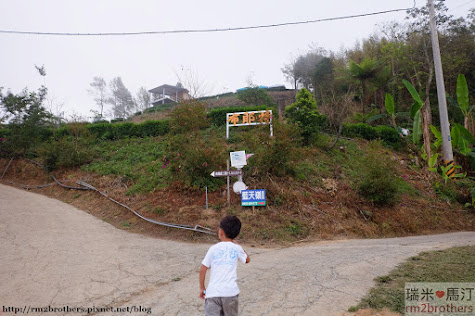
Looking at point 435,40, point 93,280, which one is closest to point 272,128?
point 93,280

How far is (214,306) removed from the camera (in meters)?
2.53

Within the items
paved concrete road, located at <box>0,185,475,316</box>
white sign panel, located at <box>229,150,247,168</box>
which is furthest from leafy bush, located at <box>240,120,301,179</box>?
paved concrete road, located at <box>0,185,475,316</box>

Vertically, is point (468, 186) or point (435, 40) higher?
point (435, 40)

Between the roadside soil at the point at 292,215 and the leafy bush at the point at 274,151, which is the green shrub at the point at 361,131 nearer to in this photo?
the roadside soil at the point at 292,215

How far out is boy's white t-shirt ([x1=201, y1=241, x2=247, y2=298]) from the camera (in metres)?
2.56

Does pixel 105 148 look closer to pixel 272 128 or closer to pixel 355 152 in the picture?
pixel 272 128

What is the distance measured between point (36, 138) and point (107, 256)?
581 inches

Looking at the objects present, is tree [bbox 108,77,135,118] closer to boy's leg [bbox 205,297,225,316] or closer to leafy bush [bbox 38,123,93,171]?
leafy bush [bbox 38,123,93,171]

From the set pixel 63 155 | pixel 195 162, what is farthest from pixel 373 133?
pixel 63 155

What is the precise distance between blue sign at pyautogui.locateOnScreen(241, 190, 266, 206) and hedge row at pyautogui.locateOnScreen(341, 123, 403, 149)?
1031 centimetres

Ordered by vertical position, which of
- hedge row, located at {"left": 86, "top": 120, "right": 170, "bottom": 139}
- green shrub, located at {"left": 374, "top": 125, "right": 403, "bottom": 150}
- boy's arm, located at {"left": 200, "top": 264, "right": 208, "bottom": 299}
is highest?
hedge row, located at {"left": 86, "top": 120, "right": 170, "bottom": 139}

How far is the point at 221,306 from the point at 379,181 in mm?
8802

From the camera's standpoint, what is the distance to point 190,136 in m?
10.7

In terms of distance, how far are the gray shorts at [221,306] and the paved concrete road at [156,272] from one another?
141 cm
